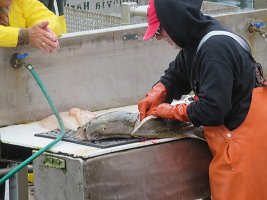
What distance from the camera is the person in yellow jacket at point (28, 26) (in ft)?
18.9

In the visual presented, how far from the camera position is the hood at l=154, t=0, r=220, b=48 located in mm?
4668

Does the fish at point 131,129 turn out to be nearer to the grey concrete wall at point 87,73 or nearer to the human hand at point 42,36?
the human hand at point 42,36

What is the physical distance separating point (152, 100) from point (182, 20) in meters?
0.73

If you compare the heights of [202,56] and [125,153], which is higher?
[202,56]

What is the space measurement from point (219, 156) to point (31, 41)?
187 centimetres

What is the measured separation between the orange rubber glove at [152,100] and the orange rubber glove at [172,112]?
172 mm

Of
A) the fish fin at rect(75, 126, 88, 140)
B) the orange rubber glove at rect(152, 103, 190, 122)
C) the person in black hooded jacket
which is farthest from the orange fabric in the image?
the fish fin at rect(75, 126, 88, 140)

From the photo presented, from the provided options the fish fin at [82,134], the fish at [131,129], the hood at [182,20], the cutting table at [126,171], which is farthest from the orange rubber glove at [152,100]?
the hood at [182,20]

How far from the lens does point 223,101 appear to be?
456cm

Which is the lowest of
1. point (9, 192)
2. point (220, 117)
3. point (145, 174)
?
point (9, 192)

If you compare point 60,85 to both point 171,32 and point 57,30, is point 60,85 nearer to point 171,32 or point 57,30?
point 57,30

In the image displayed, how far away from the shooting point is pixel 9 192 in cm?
545

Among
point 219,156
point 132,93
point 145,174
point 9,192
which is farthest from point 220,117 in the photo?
point 132,93

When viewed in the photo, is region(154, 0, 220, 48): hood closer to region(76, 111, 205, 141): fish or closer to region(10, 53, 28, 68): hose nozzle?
region(76, 111, 205, 141): fish
